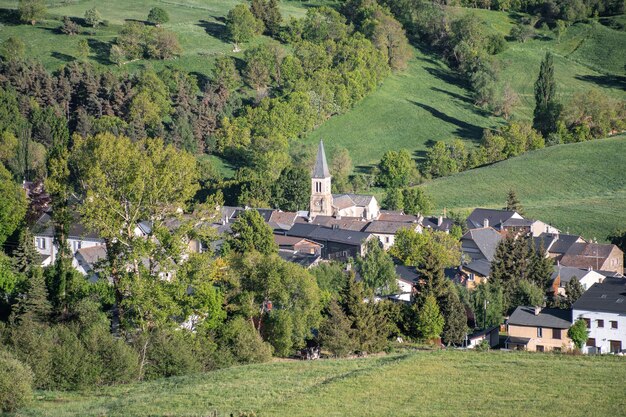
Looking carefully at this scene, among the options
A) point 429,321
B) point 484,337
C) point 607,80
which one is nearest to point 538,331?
point 484,337

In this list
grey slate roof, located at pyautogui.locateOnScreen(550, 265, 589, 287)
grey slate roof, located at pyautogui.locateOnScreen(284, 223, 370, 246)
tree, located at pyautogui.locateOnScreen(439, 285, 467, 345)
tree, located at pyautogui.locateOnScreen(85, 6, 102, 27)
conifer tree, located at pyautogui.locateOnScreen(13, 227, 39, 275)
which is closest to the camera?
tree, located at pyautogui.locateOnScreen(439, 285, 467, 345)

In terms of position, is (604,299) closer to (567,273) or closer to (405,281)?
(567,273)

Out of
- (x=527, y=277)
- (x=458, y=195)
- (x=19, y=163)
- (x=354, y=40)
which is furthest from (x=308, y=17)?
(x=527, y=277)

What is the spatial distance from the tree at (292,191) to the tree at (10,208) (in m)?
29.7

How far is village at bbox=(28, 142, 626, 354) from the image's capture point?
5609 centimetres

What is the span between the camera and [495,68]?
143 meters

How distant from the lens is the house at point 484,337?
55.8 m

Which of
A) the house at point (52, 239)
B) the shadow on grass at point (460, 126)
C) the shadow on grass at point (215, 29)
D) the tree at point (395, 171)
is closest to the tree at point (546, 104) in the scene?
the shadow on grass at point (460, 126)

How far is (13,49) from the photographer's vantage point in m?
123

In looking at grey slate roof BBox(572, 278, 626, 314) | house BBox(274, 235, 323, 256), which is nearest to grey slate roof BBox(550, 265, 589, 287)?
grey slate roof BBox(572, 278, 626, 314)

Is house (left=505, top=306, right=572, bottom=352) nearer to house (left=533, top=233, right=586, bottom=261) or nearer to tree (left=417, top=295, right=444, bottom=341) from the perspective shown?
tree (left=417, top=295, right=444, bottom=341)

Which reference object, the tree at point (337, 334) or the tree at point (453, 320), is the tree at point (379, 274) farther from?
the tree at point (337, 334)

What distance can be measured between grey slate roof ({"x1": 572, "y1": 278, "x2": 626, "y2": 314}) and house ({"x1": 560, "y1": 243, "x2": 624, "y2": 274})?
15.8 metres

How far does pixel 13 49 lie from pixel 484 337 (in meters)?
83.4
